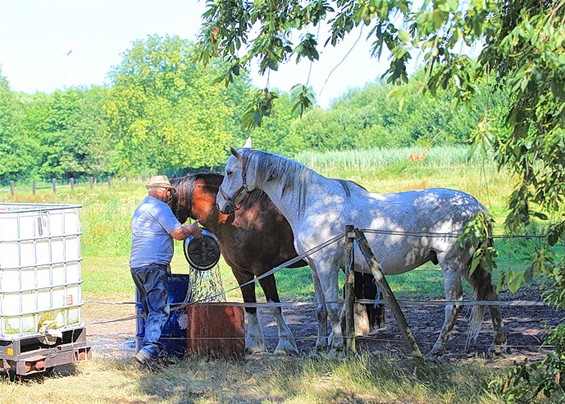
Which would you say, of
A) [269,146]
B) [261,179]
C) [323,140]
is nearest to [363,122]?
[323,140]

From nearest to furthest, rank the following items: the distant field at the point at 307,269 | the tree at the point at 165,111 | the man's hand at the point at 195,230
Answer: the man's hand at the point at 195,230, the distant field at the point at 307,269, the tree at the point at 165,111

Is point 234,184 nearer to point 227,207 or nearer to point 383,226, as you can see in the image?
point 227,207

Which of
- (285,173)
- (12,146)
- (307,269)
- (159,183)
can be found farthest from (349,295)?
(12,146)

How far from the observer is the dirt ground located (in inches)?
279

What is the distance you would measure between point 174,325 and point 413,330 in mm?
2781

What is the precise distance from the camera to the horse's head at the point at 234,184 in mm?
7121

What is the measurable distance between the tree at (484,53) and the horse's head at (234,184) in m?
1.36

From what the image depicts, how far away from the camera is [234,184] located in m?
7.18

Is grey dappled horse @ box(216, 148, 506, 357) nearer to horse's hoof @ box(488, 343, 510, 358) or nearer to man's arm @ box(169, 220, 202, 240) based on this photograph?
horse's hoof @ box(488, 343, 510, 358)

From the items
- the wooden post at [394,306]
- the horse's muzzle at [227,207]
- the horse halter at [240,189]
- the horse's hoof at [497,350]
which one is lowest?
the horse's hoof at [497,350]

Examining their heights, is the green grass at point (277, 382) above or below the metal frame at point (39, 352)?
below

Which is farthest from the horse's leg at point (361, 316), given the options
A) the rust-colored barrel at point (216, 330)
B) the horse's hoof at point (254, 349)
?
the rust-colored barrel at point (216, 330)

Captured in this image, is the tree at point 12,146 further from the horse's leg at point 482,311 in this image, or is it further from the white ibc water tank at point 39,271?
the horse's leg at point 482,311

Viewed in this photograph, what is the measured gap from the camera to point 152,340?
21.9ft
